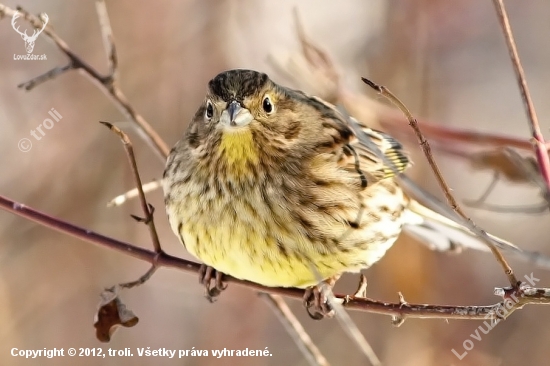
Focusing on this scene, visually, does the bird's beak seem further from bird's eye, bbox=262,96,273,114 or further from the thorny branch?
the thorny branch

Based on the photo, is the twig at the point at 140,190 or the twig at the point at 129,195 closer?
the twig at the point at 140,190

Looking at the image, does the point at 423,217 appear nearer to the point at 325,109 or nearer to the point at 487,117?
the point at 325,109

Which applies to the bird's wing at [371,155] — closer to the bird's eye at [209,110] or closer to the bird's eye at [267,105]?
the bird's eye at [267,105]

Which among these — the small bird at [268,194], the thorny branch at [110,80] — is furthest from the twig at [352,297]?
the small bird at [268,194]

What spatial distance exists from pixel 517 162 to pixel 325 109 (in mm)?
1708

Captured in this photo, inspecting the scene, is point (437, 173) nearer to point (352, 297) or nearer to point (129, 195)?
point (352, 297)

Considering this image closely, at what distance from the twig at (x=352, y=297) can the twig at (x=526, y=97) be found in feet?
1.01

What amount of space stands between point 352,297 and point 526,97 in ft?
3.50

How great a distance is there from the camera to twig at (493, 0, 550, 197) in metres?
1.82

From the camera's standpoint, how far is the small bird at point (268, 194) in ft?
9.53

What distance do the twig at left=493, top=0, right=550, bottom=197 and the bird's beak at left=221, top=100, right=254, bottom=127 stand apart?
45.2 inches

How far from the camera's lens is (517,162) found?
6.03 ft

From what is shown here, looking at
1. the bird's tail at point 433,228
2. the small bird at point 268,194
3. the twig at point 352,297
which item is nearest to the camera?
the twig at point 352,297

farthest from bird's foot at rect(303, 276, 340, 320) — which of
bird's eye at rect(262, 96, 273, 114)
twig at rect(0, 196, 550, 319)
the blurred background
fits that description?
the blurred background
